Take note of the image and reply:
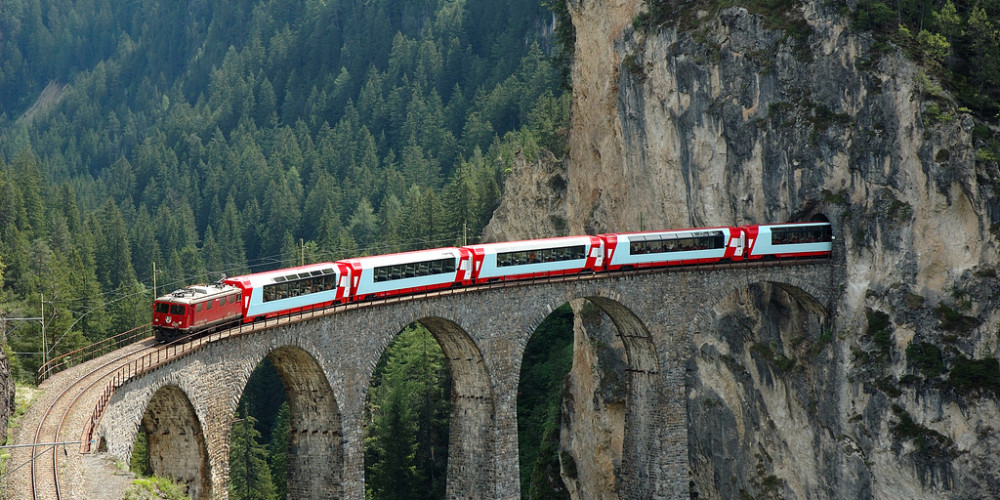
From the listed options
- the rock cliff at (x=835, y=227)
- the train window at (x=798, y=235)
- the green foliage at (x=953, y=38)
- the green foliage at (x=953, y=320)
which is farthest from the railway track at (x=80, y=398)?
the green foliage at (x=953, y=38)

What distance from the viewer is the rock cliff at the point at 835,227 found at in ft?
212

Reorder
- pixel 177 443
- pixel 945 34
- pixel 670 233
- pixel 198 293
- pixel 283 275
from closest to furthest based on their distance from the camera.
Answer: pixel 177 443 → pixel 198 293 → pixel 283 275 → pixel 670 233 → pixel 945 34

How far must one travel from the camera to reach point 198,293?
50.2 meters

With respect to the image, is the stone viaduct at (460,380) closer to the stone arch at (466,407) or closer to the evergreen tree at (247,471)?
the stone arch at (466,407)

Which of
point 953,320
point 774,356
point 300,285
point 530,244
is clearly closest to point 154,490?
point 300,285

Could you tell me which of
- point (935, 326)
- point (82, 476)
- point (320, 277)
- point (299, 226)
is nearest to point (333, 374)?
point (320, 277)

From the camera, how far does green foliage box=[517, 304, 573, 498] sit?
282ft

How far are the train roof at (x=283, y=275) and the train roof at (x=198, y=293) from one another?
552 mm

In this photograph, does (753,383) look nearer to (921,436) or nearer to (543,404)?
(921,436)

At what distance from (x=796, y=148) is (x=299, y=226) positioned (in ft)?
448

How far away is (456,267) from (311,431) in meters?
10.8

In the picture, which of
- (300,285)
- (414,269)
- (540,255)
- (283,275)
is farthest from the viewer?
(540,255)

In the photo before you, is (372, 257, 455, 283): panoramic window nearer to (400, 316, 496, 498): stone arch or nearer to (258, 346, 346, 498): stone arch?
(400, 316, 496, 498): stone arch

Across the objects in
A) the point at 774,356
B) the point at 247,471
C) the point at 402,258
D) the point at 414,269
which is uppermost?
the point at 402,258
